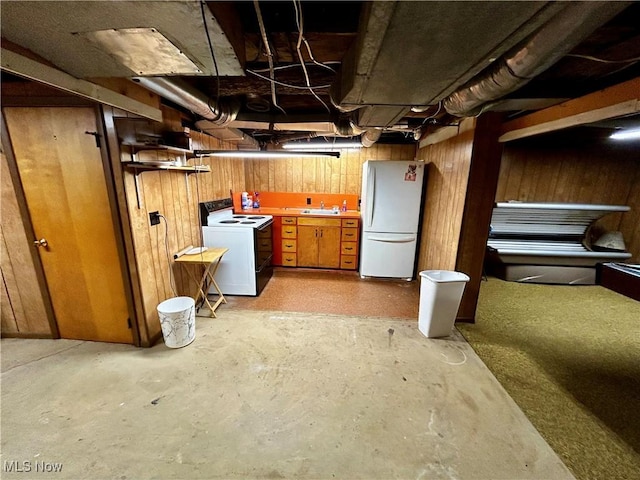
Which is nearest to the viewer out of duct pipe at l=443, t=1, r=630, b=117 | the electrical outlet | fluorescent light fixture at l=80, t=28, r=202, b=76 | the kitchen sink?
duct pipe at l=443, t=1, r=630, b=117

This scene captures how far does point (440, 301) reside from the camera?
98.3 inches

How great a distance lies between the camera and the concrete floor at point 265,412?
141cm

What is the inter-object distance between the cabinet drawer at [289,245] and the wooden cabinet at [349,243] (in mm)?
794


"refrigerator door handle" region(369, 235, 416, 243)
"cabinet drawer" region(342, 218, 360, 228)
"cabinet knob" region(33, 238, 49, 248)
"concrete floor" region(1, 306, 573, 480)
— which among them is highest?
"cabinet knob" region(33, 238, 49, 248)

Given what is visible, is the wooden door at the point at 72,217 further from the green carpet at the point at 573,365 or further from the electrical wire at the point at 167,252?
the green carpet at the point at 573,365

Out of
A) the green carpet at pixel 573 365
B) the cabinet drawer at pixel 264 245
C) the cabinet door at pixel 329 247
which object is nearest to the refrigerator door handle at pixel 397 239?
the cabinet door at pixel 329 247

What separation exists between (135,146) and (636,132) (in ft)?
13.9

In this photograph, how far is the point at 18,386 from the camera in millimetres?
1873

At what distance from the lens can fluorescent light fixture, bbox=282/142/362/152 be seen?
157 inches

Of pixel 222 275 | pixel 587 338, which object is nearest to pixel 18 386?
pixel 222 275

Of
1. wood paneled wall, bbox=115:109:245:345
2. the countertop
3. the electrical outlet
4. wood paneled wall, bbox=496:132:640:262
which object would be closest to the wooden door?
wood paneled wall, bbox=115:109:245:345

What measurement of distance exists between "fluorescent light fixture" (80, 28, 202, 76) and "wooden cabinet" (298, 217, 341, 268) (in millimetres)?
3020

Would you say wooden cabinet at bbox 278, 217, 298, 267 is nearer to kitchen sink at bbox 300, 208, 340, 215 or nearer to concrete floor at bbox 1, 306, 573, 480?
kitchen sink at bbox 300, 208, 340, 215

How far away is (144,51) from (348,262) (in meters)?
3.69
